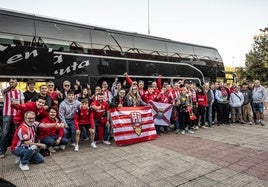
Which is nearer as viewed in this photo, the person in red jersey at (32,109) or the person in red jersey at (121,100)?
the person in red jersey at (32,109)

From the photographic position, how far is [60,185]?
3797mm

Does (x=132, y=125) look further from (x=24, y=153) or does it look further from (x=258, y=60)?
(x=258, y=60)

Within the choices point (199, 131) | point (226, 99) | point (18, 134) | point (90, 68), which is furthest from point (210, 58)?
point (18, 134)

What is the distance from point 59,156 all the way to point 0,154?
1.39 metres

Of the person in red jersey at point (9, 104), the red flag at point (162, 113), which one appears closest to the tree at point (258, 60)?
the red flag at point (162, 113)

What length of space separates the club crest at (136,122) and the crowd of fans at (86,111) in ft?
1.45

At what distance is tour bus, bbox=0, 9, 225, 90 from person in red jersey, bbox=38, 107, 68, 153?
213 cm

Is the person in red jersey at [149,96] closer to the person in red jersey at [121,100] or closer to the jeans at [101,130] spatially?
the person in red jersey at [121,100]

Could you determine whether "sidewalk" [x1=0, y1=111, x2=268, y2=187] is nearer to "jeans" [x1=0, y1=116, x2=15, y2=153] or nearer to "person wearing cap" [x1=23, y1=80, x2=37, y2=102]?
"jeans" [x1=0, y1=116, x2=15, y2=153]

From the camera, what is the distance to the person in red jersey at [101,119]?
21.9ft

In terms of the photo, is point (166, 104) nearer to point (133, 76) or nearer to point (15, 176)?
point (133, 76)

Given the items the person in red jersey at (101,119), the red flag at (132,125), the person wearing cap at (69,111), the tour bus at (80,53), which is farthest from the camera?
the tour bus at (80,53)

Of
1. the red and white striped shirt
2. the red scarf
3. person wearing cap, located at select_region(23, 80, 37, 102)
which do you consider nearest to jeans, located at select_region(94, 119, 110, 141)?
person wearing cap, located at select_region(23, 80, 37, 102)

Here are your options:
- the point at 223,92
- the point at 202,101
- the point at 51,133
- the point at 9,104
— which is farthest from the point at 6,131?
the point at 223,92
